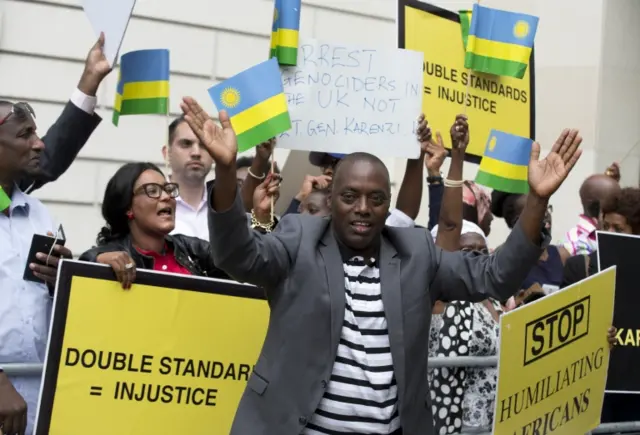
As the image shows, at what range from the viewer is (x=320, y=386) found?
3717 mm

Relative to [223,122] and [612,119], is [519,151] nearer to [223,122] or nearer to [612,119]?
[223,122]

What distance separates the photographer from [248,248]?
3621 millimetres

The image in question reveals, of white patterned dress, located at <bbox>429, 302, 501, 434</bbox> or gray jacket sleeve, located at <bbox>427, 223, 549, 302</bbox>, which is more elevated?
gray jacket sleeve, located at <bbox>427, 223, 549, 302</bbox>

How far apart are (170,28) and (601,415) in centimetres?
536

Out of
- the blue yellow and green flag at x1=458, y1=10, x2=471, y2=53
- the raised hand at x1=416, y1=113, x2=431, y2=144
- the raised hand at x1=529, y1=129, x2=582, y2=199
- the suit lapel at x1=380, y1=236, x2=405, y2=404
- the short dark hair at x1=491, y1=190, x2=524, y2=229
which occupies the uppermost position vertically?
the blue yellow and green flag at x1=458, y1=10, x2=471, y2=53

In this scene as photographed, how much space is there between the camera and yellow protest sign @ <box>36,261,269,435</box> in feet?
15.0

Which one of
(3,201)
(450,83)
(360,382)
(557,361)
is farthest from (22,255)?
(450,83)

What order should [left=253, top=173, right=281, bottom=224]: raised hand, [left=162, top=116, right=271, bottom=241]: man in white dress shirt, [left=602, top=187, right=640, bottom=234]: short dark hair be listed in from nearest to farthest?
[left=253, top=173, right=281, bottom=224]: raised hand, [left=162, top=116, right=271, bottom=241]: man in white dress shirt, [left=602, top=187, right=640, bottom=234]: short dark hair

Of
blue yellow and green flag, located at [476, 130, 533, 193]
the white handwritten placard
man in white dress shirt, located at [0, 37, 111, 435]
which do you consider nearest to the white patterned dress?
blue yellow and green flag, located at [476, 130, 533, 193]

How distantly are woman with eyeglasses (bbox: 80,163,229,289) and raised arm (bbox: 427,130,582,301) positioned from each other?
1.38 metres

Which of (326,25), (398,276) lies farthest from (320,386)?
(326,25)

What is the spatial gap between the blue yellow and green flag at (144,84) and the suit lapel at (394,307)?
2160mm

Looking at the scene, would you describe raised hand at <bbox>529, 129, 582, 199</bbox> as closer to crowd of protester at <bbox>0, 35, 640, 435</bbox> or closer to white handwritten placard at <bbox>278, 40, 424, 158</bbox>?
crowd of protester at <bbox>0, 35, 640, 435</bbox>

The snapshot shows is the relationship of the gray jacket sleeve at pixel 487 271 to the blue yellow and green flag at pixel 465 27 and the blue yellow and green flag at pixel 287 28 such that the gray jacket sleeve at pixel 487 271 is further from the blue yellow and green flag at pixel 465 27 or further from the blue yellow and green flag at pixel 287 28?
the blue yellow and green flag at pixel 465 27
